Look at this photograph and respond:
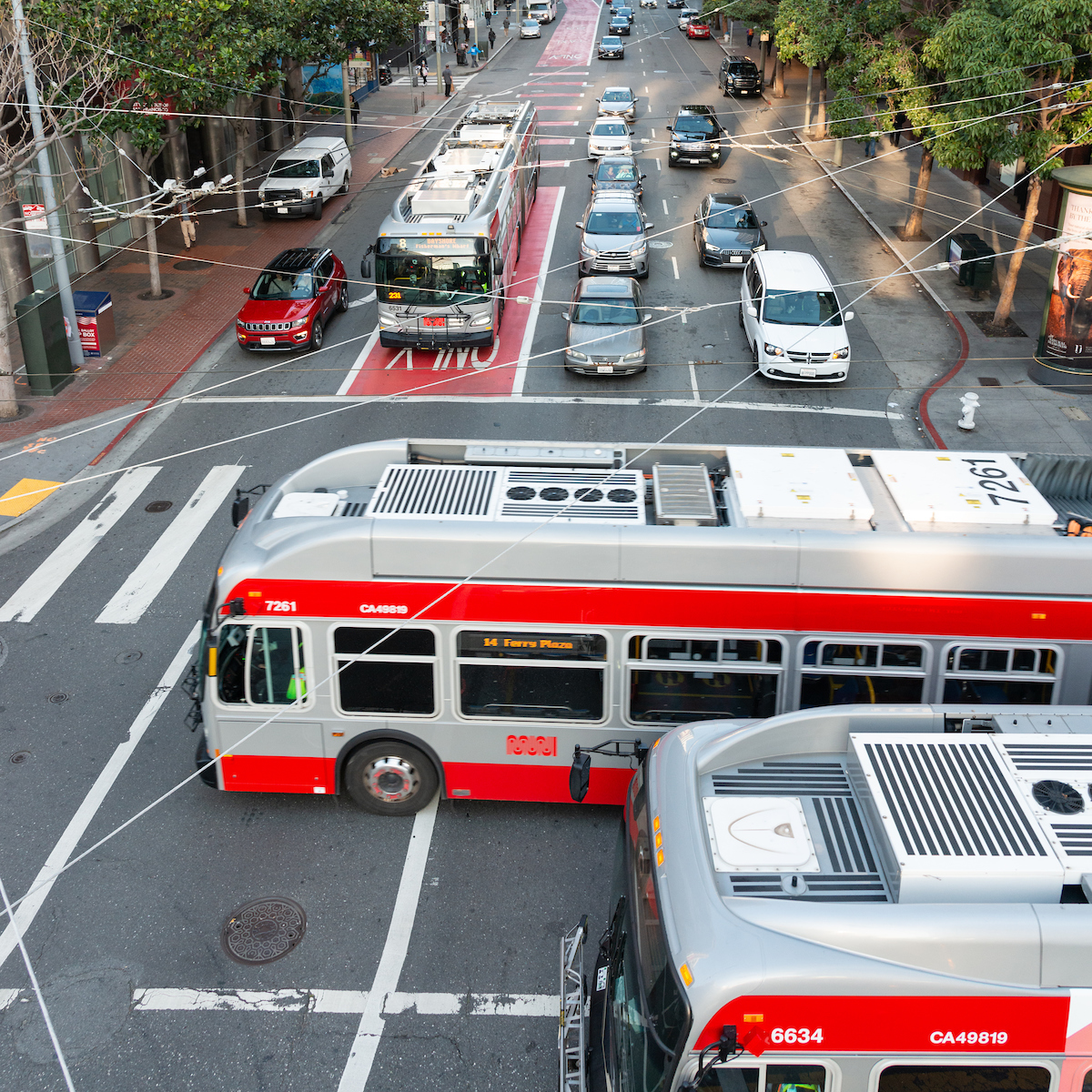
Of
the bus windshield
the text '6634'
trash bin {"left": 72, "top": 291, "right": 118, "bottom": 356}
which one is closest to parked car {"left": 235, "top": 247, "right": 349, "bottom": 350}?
the bus windshield

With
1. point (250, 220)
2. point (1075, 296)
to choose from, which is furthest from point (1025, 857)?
point (250, 220)

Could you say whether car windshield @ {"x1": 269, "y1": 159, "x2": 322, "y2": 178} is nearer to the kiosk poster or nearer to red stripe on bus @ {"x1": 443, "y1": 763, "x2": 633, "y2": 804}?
the kiosk poster

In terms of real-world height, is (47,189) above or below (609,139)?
above

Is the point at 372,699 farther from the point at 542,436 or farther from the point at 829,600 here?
the point at 542,436

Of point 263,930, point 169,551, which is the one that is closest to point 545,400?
point 169,551

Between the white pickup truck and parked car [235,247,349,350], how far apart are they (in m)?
8.76

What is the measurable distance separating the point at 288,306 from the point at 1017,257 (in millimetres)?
15683

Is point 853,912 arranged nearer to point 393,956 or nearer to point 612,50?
point 393,956

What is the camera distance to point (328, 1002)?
9.09 meters

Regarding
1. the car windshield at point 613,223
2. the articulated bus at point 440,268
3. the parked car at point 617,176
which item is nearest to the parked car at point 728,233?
the car windshield at point 613,223

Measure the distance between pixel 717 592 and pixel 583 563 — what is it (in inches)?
47.8

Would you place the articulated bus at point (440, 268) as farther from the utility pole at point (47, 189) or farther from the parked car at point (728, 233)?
the parked car at point (728, 233)

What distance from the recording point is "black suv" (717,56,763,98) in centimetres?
5153

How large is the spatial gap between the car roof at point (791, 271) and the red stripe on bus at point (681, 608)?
48.2 ft
